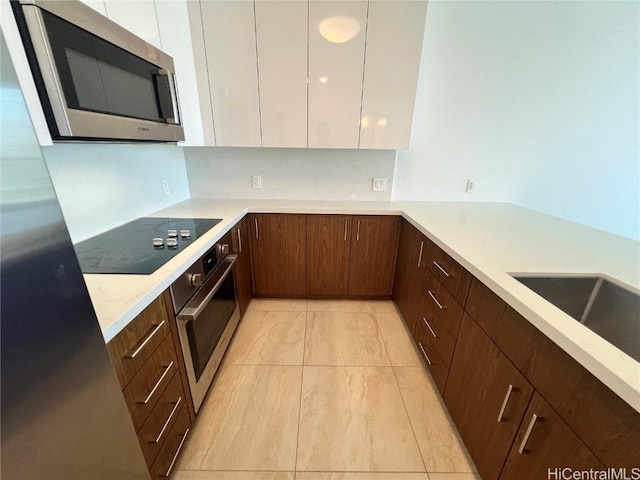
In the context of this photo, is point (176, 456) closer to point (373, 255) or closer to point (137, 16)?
point (373, 255)

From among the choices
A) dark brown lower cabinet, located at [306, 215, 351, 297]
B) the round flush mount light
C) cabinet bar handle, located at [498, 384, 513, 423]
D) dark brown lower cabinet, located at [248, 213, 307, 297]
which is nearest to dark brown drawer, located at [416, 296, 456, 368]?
cabinet bar handle, located at [498, 384, 513, 423]

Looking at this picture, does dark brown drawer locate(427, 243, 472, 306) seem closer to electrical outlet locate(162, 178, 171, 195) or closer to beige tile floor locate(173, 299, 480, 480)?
beige tile floor locate(173, 299, 480, 480)

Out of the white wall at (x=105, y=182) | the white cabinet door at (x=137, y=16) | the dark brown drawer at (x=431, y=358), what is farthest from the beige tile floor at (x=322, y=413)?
the white cabinet door at (x=137, y=16)

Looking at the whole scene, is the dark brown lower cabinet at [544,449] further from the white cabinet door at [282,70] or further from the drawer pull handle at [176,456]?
the white cabinet door at [282,70]

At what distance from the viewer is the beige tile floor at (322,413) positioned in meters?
1.23

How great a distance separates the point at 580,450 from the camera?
0.69 meters

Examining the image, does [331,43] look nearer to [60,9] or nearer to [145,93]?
[145,93]

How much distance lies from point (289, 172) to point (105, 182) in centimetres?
133

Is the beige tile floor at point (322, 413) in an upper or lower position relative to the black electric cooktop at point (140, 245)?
lower

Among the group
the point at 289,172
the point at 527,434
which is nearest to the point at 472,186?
the point at 289,172

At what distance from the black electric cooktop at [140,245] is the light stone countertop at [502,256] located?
0.06m

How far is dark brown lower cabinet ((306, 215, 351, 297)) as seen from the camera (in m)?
2.18

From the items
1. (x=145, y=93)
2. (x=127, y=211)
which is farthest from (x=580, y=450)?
(x=127, y=211)

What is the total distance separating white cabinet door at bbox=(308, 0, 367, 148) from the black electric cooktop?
1.03m
